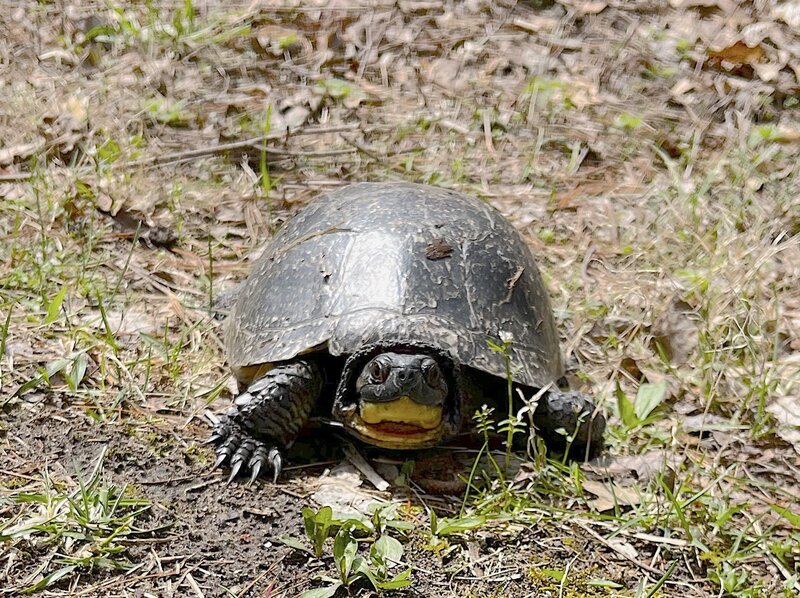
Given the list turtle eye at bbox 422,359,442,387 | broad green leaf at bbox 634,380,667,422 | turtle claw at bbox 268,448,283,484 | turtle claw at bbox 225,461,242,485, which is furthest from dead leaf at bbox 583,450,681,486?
turtle claw at bbox 225,461,242,485

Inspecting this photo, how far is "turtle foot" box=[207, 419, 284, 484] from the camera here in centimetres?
248

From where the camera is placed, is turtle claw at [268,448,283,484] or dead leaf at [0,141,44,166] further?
dead leaf at [0,141,44,166]

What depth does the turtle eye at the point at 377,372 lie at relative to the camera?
7.90 feet

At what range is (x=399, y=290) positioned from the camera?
2.60 meters

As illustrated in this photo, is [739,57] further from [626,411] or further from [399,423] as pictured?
[399,423]

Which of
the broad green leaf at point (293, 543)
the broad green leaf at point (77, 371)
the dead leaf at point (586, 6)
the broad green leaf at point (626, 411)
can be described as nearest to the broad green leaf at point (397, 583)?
the broad green leaf at point (293, 543)

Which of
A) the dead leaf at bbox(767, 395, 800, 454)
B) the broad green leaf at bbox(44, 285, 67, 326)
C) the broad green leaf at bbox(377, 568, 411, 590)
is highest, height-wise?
the broad green leaf at bbox(44, 285, 67, 326)

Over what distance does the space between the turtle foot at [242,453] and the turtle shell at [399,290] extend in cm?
24

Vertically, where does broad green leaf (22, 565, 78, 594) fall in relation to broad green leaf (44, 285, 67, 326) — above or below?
below

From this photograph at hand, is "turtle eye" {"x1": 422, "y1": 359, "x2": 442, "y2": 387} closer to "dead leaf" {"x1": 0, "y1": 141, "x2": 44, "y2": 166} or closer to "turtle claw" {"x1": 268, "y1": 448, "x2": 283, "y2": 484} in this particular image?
"turtle claw" {"x1": 268, "y1": 448, "x2": 283, "y2": 484}

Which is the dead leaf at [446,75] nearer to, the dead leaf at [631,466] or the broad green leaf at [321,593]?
the dead leaf at [631,466]

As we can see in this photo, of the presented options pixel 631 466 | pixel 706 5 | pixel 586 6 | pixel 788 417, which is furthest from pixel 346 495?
pixel 706 5

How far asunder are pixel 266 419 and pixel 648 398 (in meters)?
1.22

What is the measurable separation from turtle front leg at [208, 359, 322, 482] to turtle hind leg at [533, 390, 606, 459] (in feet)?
2.34
